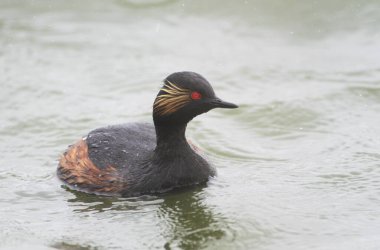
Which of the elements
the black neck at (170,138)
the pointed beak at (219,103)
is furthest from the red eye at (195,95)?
the black neck at (170,138)

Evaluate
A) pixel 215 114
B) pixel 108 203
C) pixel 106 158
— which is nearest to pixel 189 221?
pixel 108 203

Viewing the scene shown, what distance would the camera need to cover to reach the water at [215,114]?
8.55 meters

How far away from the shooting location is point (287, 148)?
1119 cm

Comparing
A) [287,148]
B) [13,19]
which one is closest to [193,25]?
[13,19]

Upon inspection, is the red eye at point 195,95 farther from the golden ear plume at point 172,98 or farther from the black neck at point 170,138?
the black neck at point 170,138

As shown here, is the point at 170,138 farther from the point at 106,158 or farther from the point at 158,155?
the point at 106,158

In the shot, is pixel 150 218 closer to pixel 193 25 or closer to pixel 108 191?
pixel 108 191

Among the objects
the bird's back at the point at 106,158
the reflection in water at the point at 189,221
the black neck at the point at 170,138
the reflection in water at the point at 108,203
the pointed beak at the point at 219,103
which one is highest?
the pointed beak at the point at 219,103

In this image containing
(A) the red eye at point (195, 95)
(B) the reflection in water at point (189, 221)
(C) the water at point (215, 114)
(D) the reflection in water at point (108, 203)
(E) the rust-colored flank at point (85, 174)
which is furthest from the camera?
(E) the rust-colored flank at point (85, 174)

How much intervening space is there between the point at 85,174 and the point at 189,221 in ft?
5.65

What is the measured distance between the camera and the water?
8555 mm

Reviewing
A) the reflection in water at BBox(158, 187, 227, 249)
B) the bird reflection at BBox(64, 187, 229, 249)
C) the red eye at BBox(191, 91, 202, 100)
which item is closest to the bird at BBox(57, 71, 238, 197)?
the red eye at BBox(191, 91, 202, 100)

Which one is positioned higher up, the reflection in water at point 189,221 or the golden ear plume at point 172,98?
the golden ear plume at point 172,98

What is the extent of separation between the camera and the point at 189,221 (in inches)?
347
